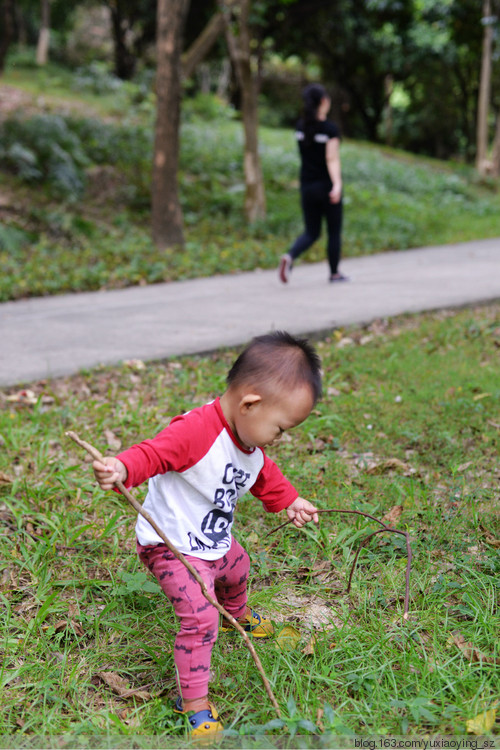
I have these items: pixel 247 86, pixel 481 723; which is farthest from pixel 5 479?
pixel 247 86

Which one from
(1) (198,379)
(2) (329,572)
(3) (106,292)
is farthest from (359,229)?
(2) (329,572)

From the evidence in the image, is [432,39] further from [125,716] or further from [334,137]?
[125,716]

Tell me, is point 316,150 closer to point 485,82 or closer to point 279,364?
point 279,364

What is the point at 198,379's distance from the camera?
13.9 ft

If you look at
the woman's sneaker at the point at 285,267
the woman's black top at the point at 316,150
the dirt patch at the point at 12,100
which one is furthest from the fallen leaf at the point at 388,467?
the dirt patch at the point at 12,100

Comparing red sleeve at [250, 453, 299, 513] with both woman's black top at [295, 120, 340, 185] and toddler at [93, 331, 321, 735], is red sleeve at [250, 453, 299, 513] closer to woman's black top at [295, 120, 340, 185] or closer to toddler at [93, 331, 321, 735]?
toddler at [93, 331, 321, 735]

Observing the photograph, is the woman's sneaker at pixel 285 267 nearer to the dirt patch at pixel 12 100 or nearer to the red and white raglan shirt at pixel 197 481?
the red and white raglan shirt at pixel 197 481

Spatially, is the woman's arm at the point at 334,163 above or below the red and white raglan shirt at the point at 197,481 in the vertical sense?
above

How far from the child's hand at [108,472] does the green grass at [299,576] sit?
0.67m

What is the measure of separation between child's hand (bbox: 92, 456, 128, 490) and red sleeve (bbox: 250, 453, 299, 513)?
0.58 metres

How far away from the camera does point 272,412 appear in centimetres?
194

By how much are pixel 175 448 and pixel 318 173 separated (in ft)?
17.3

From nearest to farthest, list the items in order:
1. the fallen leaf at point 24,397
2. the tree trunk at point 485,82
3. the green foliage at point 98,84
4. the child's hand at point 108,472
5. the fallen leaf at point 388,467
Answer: the child's hand at point 108,472
the fallen leaf at point 388,467
the fallen leaf at point 24,397
the tree trunk at point 485,82
the green foliage at point 98,84

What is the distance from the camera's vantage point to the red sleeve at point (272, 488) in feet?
7.28
